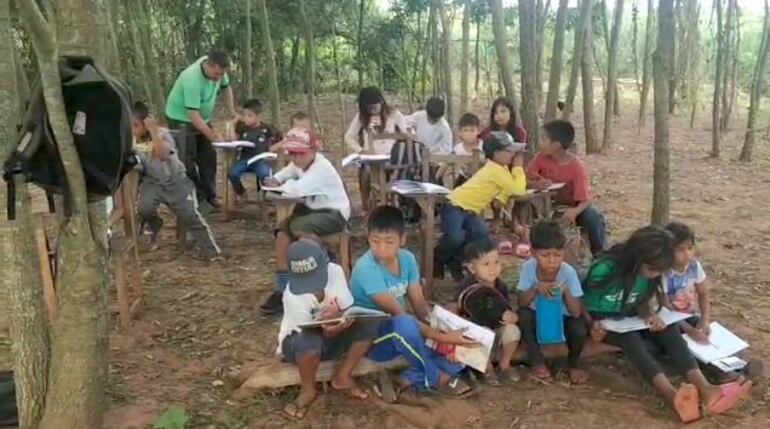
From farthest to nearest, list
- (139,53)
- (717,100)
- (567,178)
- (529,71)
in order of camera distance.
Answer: (717,100) < (139,53) < (529,71) < (567,178)

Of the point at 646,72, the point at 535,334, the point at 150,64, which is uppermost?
the point at 150,64

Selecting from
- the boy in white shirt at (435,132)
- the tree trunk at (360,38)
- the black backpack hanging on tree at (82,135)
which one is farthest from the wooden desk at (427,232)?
the tree trunk at (360,38)

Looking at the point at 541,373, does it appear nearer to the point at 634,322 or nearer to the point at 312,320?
the point at 634,322

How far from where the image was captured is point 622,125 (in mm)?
15438

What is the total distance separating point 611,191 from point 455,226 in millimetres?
4429

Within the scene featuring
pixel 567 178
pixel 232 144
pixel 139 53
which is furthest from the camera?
pixel 139 53

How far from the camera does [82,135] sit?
2.91 m

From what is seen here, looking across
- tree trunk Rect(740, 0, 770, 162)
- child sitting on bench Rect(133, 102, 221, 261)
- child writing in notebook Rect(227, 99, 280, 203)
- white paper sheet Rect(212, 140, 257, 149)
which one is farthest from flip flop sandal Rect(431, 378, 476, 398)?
tree trunk Rect(740, 0, 770, 162)

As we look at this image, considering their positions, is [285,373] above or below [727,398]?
above

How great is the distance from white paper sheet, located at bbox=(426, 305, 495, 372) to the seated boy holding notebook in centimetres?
29

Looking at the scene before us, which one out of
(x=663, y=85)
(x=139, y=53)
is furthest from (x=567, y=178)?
(x=139, y=53)

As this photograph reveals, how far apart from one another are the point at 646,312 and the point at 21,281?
2893 mm

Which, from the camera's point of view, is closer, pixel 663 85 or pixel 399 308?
pixel 399 308

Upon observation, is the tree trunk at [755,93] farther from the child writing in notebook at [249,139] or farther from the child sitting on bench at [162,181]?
the child sitting on bench at [162,181]
